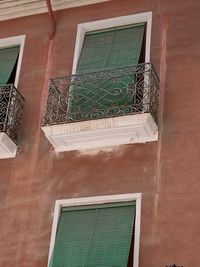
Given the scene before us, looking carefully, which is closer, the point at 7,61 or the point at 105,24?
the point at 105,24

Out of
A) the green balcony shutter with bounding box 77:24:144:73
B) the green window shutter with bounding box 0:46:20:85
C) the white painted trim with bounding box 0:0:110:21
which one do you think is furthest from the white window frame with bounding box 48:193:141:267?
the white painted trim with bounding box 0:0:110:21

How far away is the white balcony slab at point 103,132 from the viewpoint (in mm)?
11781

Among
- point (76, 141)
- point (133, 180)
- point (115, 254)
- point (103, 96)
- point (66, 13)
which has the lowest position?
point (115, 254)

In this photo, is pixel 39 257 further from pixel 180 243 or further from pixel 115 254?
pixel 180 243

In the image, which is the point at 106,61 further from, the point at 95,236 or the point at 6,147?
the point at 95,236

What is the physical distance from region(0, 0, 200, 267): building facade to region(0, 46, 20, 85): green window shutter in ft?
0.10

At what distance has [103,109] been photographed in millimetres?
12289

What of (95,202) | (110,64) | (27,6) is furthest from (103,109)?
(27,6)

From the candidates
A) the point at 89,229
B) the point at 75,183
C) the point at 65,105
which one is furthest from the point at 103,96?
the point at 89,229

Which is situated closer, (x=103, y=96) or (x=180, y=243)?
(x=180, y=243)

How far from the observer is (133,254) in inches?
434

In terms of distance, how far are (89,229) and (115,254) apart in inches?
27.4

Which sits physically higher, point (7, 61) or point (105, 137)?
point (7, 61)

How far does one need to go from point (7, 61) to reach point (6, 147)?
2.33 metres
